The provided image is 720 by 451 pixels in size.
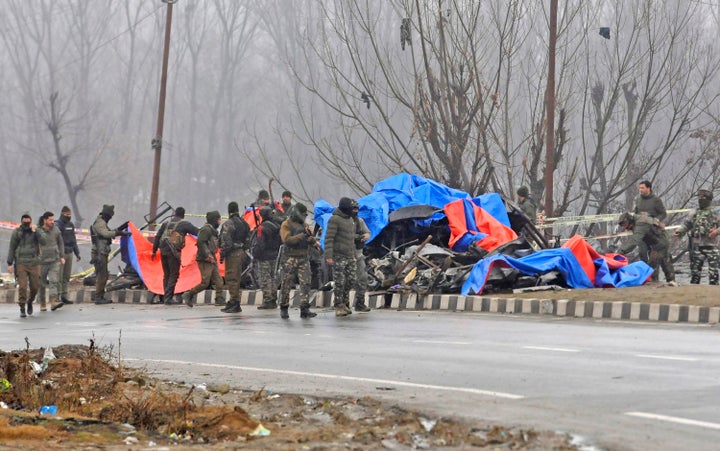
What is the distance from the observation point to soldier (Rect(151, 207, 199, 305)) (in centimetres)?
2448

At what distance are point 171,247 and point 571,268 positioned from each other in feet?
24.7

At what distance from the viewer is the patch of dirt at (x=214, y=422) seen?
712 centimetres

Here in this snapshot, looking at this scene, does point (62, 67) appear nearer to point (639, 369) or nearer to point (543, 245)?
point (543, 245)

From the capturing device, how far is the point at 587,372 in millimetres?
10234

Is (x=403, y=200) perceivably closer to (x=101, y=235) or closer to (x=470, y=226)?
(x=470, y=226)

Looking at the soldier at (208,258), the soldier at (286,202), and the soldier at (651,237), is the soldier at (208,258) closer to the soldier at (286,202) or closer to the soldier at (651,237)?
the soldier at (286,202)

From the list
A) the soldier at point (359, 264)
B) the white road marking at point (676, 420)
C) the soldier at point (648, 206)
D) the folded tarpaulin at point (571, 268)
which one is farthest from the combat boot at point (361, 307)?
the white road marking at point (676, 420)

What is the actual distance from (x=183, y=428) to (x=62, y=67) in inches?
3212

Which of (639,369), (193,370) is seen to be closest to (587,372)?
(639,369)

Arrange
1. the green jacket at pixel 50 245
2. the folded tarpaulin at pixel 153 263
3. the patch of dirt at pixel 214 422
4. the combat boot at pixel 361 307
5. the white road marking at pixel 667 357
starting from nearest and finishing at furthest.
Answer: the patch of dirt at pixel 214 422, the white road marking at pixel 667 357, the combat boot at pixel 361 307, the green jacket at pixel 50 245, the folded tarpaulin at pixel 153 263

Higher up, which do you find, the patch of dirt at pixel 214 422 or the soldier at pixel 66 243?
the soldier at pixel 66 243

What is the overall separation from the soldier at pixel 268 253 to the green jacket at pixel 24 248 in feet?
13.2

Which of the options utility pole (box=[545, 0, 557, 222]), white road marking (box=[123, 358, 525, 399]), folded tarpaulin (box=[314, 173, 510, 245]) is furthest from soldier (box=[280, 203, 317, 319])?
utility pole (box=[545, 0, 557, 222])

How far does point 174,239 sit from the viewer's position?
24406 mm
